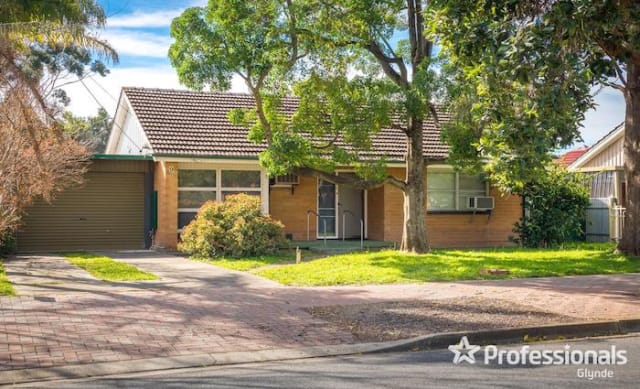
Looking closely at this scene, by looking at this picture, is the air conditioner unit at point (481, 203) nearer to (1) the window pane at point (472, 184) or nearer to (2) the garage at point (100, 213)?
(1) the window pane at point (472, 184)

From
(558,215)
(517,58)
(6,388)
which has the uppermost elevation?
(517,58)

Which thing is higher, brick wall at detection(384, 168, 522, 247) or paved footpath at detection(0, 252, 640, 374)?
brick wall at detection(384, 168, 522, 247)

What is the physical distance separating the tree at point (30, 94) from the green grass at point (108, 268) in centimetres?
192

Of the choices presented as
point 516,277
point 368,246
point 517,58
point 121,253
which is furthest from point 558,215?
point 121,253

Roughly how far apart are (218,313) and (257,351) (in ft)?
7.23

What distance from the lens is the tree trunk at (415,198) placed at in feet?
58.6

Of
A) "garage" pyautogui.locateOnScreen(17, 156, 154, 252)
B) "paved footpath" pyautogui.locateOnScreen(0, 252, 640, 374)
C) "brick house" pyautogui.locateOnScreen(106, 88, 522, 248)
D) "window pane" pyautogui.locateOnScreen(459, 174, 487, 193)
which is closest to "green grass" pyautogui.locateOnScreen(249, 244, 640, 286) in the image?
"paved footpath" pyautogui.locateOnScreen(0, 252, 640, 374)

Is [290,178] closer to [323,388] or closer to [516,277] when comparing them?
[516,277]

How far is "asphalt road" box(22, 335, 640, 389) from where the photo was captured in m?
6.64

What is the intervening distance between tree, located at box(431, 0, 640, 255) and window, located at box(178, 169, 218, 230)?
9.87 m

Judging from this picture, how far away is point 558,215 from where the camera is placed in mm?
21125

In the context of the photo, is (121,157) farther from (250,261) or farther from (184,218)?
(250,261)

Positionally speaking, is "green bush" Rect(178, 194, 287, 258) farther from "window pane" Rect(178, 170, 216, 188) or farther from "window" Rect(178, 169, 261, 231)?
"window pane" Rect(178, 170, 216, 188)

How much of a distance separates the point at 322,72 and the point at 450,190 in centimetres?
854
